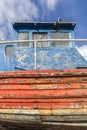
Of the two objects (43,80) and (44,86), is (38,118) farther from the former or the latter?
(43,80)

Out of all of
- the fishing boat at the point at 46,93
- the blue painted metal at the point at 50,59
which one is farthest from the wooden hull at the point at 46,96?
the blue painted metal at the point at 50,59

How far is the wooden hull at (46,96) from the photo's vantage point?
23.5ft

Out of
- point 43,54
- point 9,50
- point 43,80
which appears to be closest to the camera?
point 43,80

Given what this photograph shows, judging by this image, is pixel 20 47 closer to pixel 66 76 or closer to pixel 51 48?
pixel 51 48

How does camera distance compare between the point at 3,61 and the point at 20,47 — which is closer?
the point at 3,61

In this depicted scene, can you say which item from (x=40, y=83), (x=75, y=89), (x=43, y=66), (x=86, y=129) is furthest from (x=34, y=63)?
(x=86, y=129)

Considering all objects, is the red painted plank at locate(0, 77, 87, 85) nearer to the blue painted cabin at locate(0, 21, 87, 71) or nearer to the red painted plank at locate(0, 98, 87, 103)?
the red painted plank at locate(0, 98, 87, 103)

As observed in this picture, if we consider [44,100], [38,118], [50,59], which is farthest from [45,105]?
[50,59]

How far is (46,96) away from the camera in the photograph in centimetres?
721

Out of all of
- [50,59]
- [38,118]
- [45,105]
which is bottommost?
[38,118]

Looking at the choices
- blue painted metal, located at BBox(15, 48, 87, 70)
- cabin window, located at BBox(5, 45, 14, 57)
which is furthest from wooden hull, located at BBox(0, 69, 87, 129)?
cabin window, located at BBox(5, 45, 14, 57)

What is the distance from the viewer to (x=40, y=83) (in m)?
7.31

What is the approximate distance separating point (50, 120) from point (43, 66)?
1372mm

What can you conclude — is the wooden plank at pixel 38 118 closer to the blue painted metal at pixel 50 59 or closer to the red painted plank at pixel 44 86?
the red painted plank at pixel 44 86
